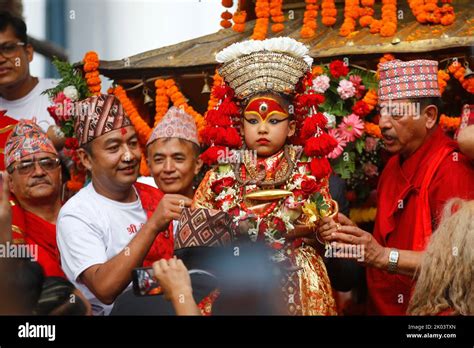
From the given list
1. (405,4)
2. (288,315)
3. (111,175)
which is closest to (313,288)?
(288,315)

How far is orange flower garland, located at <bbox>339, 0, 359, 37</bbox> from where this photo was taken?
5711mm

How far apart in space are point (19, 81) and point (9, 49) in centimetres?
20

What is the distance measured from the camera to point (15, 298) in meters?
4.80

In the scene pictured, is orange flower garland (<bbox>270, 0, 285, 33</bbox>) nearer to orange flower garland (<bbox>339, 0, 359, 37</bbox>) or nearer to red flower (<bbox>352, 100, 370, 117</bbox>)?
orange flower garland (<bbox>339, 0, 359, 37</bbox>)

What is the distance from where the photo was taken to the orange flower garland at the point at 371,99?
17.7ft

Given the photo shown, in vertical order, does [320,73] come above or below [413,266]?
above

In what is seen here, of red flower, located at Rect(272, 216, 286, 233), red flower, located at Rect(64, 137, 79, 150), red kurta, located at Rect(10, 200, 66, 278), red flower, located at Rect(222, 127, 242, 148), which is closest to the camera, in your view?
red flower, located at Rect(272, 216, 286, 233)

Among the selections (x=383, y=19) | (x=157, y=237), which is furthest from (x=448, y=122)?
(x=157, y=237)

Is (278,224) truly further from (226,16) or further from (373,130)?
(226,16)

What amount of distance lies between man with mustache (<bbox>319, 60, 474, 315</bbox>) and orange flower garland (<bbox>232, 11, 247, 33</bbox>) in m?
1.25

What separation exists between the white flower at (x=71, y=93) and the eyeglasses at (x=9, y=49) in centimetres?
35

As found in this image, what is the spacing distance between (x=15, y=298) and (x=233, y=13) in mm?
2297

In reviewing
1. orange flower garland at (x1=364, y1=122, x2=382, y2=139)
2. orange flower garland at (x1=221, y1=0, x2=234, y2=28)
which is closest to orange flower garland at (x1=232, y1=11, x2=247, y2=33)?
orange flower garland at (x1=221, y1=0, x2=234, y2=28)
